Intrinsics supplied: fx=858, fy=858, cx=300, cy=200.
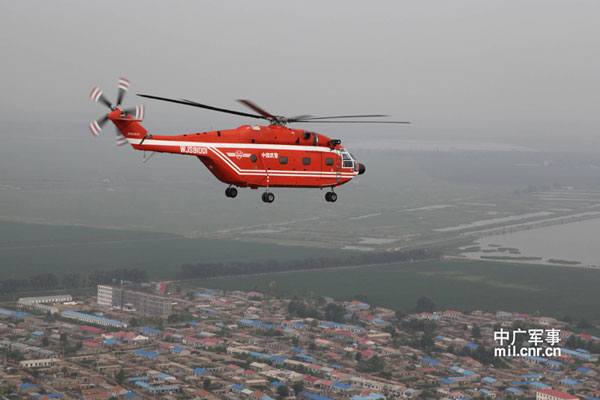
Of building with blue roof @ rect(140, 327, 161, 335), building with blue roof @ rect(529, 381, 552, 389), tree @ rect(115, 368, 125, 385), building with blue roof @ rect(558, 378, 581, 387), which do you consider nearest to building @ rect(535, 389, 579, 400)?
building with blue roof @ rect(529, 381, 552, 389)

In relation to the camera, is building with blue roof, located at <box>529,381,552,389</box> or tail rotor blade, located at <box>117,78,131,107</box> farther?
building with blue roof, located at <box>529,381,552,389</box>

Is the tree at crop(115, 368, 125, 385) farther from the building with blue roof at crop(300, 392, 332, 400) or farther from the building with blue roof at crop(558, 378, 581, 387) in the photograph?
the building with blue roof at crop(558, 378, 581, 387)

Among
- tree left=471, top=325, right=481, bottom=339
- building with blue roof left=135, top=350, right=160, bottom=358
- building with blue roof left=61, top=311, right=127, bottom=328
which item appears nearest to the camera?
building with blue roof left=135, top=350, right=160, bottom=358

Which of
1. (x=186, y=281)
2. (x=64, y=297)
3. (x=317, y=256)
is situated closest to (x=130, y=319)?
(x=64, y=297)

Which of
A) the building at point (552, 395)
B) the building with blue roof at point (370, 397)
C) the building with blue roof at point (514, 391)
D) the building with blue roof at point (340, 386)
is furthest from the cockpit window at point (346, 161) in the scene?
the building with blue roof at point (514, 391)

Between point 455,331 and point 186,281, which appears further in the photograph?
point 186,281

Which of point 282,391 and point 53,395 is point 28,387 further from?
point 282,391

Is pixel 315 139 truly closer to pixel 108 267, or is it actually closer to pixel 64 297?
pixel 64 297
